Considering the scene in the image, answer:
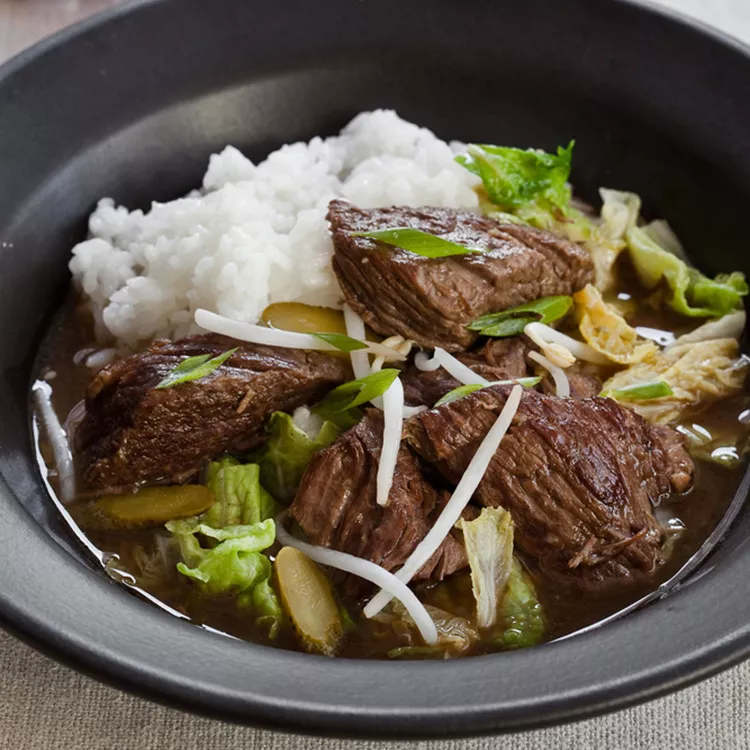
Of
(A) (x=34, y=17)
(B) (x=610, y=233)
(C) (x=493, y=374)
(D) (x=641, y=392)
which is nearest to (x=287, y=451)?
(C) (x=493, y=374)

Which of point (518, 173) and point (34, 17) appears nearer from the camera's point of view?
point (518, 173)

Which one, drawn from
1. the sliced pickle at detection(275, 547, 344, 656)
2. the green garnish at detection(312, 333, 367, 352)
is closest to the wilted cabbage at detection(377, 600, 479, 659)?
the sliced pickle at detection(275, 547, 344, 656)

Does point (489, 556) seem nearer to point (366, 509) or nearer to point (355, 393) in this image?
point (366, 509)

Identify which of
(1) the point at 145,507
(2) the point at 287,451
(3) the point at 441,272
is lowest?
(1) the point at 145,507

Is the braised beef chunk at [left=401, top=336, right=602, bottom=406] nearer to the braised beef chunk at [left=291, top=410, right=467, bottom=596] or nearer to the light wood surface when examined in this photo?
the braised beef chunk at [left=291, top=410, right=467, bottom=596]

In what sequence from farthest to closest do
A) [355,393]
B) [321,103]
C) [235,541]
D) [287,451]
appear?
[321,103] < [355,393] < [287,451] < [235,541]

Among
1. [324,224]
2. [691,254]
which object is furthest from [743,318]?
[324,224]

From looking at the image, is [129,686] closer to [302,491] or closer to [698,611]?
[302,491]
